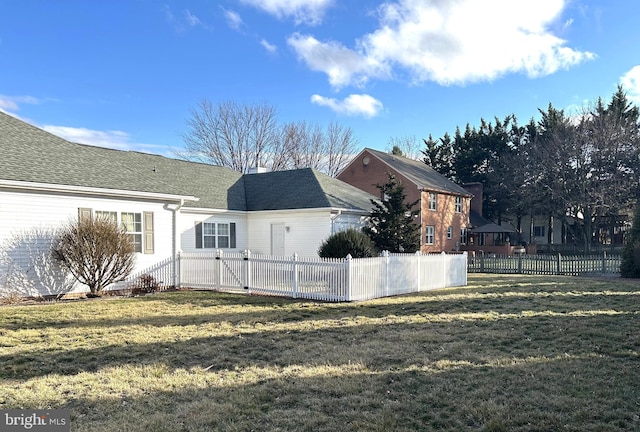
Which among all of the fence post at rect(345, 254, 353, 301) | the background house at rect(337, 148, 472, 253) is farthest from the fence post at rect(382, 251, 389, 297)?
the background house at rect(337, 148, 472, 253)

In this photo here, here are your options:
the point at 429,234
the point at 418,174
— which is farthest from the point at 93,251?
the point at 418,174

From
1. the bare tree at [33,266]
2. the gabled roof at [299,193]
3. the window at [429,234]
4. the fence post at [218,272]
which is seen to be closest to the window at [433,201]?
the window at [429,234]

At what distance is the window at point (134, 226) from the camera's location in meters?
14.9

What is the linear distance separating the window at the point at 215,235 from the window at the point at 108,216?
5.02 m

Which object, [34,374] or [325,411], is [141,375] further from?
[325,411]

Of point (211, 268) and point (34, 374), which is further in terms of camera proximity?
point (211, 268)

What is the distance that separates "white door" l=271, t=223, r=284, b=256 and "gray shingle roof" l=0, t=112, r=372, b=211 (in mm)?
955

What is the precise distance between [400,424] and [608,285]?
15136 millimetres

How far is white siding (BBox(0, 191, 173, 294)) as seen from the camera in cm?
1215

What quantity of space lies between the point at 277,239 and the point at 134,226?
25.2 feet

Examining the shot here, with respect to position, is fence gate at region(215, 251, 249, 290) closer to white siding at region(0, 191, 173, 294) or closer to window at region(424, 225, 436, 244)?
white siding at region(0, 191, 173, 294)

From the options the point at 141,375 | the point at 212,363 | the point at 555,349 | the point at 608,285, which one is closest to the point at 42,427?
the point at 141,375

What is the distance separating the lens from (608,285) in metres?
16.0

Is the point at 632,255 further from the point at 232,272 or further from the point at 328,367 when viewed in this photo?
the point at 328,367
